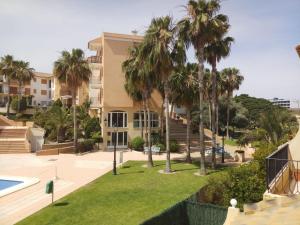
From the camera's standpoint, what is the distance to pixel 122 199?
20125 millimetres

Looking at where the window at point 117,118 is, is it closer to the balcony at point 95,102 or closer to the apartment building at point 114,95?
the apartment building at point 114,95

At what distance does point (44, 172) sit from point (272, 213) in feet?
77.1

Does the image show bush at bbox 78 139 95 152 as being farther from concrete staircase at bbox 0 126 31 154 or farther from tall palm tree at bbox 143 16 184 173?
tall palm tree at bbox 143 16 184 173

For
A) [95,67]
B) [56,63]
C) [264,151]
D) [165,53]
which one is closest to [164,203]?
[264,151]

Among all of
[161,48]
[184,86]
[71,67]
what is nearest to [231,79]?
[184,86]

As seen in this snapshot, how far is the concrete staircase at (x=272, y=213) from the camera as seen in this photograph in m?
9.48

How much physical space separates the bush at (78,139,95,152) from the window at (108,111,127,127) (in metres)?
4.29

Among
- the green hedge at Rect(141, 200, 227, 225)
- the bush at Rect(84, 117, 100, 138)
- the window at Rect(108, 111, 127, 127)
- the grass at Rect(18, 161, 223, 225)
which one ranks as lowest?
the grass at Rect(18, 161, 223, 225)

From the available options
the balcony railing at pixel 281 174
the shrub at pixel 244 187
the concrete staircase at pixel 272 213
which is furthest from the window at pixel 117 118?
the concrete staircase at pixel 272 213

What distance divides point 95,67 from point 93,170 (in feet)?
75.0

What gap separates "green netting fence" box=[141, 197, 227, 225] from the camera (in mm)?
11930

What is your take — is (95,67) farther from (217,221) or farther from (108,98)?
(217,221)

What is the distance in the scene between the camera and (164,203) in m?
19.1

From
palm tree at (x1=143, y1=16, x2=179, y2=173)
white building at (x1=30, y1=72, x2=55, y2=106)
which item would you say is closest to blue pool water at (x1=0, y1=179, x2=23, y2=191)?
palm tree at (x1=143, y1=16, x2=179, y2=173)
